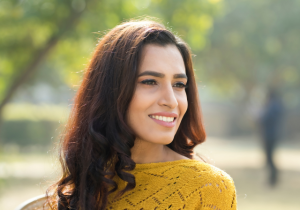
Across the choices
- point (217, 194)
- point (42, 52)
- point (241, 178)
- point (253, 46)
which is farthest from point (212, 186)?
point (253, 46)

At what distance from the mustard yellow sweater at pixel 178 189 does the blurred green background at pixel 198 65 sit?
1.90 feet

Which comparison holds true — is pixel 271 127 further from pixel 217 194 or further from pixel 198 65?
pixel 217 194

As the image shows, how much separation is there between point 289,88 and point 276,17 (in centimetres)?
616

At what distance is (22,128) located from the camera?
17969mm

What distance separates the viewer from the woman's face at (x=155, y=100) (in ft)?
5.85

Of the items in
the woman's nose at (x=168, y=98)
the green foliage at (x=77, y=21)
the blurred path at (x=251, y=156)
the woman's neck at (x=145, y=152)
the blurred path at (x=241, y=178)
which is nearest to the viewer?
the woman's nose at (x=168, y=98)

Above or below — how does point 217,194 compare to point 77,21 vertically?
below

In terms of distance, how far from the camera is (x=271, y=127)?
10.7m

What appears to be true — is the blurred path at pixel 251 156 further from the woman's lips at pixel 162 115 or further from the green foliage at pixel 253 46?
the woman's lips at pixel 162 115

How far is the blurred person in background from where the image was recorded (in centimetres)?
1062

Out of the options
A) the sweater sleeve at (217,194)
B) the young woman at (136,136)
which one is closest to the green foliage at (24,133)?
the young woman at (136,136)

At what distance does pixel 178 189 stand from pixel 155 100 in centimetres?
46

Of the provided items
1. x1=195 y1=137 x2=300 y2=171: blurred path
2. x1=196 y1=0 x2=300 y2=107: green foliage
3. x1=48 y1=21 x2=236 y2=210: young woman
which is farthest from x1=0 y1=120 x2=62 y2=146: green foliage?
x1=48 y1=21 x2=236 y2=210: young woman

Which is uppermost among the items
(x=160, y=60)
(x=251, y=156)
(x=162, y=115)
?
(x=160, y=60)
